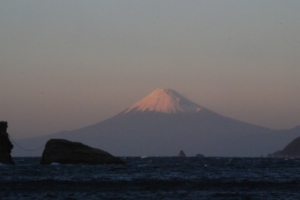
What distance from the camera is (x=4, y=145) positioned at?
138m

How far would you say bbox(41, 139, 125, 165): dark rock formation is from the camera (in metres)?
143

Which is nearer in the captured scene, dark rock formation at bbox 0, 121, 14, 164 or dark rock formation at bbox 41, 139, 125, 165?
dark rock formation at bbox 0, 121, 14, 164

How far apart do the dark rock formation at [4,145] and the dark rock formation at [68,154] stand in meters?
7.12

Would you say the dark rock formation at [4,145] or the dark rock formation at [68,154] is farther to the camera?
the dark rock formation at [68,154]

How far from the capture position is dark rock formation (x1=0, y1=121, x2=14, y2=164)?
451 feet

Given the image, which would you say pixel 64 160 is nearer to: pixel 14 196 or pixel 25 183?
pixel 25 183

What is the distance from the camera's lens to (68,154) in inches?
5650

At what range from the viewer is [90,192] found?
70.0 m

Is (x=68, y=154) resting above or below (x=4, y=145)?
below

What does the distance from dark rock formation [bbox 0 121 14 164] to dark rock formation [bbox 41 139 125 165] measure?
7115mm

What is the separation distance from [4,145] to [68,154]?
11788 millimetres

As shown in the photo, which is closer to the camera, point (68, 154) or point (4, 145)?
point (4, 145)

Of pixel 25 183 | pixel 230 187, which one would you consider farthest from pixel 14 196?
pixel 230 187

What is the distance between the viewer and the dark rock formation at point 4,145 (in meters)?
138
